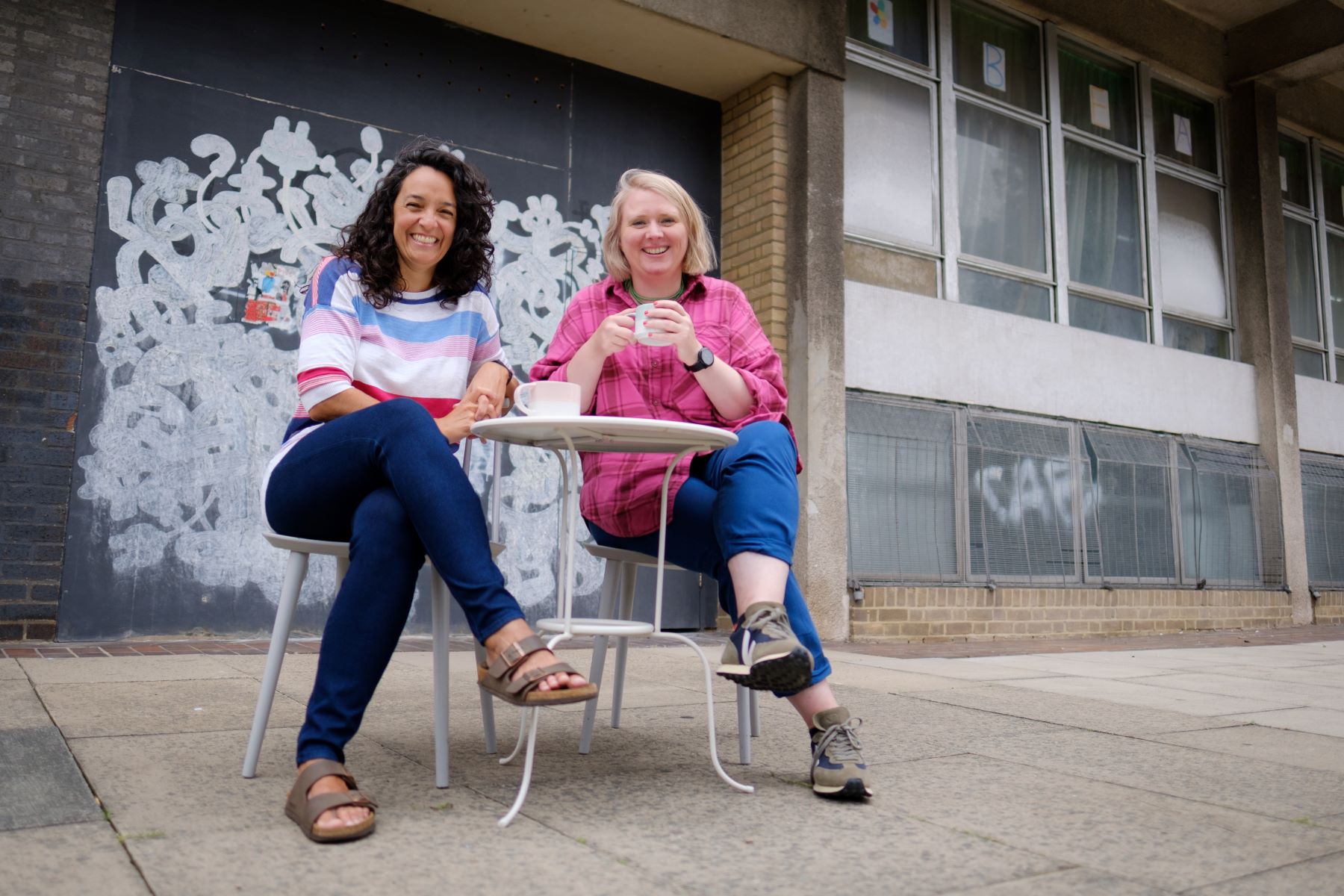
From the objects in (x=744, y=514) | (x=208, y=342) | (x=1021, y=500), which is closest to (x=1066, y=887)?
(x=744, y=514)

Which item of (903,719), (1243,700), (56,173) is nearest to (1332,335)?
(1243,700)

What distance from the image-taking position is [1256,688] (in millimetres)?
4098

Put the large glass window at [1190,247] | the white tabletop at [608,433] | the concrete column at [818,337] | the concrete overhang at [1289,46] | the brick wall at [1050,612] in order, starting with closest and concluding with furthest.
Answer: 1. the white tabletop at [608,433]
2. the concrete column at [818,337]
3. the brick wall at [1050,612]
4. the concrete overhang at [1289,46]
5. the large glass window at [1190,247]

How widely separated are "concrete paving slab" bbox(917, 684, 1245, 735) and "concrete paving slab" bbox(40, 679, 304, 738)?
7.04ft

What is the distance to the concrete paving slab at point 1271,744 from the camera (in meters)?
2.55

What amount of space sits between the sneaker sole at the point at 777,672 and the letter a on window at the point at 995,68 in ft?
22.5

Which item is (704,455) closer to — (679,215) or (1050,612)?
(679,215)

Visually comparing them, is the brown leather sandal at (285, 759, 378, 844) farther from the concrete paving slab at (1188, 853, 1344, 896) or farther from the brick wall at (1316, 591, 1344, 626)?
the brick wall at (1316, 591, 1344, 626)

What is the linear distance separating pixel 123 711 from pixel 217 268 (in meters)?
2.95

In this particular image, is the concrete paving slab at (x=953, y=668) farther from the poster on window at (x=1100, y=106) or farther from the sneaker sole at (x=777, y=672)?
the poster on window at (x=1100, y=106)

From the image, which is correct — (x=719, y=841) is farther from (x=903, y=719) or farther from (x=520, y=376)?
(x=520, y=376)

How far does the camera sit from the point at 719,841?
1704 mm

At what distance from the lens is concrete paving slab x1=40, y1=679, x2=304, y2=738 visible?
2.61m

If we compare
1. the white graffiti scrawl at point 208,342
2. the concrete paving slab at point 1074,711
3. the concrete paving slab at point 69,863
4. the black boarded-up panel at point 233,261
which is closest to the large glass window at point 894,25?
the black boarded-up panel at point 233,261
